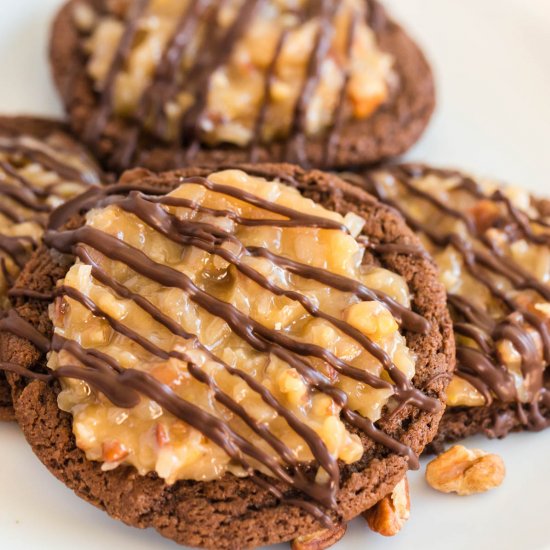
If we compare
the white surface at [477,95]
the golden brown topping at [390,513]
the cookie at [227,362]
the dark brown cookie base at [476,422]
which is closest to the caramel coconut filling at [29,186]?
the cookie at [227,362]

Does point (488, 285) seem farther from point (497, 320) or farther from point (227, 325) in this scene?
point (227, 325)

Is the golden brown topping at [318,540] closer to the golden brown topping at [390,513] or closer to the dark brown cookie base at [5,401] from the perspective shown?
the golden brown topping at [390,513]

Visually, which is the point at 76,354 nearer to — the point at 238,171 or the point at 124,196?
the point at 124,196

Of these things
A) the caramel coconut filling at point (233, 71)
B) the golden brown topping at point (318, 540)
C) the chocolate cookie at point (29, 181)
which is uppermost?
the caramel coconut filling at point (233, 71)

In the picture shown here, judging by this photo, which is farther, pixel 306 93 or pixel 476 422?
pixel 306 93

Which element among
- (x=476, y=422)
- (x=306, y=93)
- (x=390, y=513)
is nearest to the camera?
(x=390, y=513)

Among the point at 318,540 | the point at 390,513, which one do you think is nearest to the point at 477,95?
the point at 390,513
